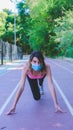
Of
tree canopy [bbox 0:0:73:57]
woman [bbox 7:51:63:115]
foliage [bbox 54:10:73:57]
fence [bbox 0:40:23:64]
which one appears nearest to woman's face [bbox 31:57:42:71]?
woman [bbox 7:51:63:115]

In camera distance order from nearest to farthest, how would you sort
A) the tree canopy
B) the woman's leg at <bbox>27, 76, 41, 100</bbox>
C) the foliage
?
the woman's leg at <bbox>27, 76, 41, 100</bbox> → the foliage → the tree canopy

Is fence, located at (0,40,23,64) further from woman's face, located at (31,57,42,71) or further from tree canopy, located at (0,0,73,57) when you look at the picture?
woman's face, located at (31,57,42,71)

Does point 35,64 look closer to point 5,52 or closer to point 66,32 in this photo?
point 5,52

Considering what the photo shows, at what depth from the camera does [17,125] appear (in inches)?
346

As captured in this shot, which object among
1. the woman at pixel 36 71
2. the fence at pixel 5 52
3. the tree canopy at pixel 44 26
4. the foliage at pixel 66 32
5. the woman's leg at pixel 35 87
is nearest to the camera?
the woman at pixel 36 71

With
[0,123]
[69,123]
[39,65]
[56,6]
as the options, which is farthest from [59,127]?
[56,6]

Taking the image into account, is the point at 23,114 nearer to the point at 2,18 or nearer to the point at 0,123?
the point at 0,123

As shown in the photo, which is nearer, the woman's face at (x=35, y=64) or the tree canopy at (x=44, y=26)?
the woman's face at (x=35, y=64)

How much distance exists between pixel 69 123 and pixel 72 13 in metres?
42.1

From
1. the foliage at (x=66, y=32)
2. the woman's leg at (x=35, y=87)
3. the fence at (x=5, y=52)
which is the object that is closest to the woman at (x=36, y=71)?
the woman's leg at (x=35, y=87)

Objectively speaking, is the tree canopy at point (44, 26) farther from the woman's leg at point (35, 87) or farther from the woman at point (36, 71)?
the woman at point (36, 71)

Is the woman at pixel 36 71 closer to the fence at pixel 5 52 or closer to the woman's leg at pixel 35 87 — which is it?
the woman's leg at pixel 35 87

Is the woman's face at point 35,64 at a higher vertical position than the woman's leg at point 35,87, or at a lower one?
higher

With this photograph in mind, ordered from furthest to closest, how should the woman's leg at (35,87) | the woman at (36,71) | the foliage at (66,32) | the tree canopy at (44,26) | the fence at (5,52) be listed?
the tree canopy at (44,26) < the foliage at (66,32) < the fence at (5,52) < the woman's leg at (35,87) < the woman at (36,71)
